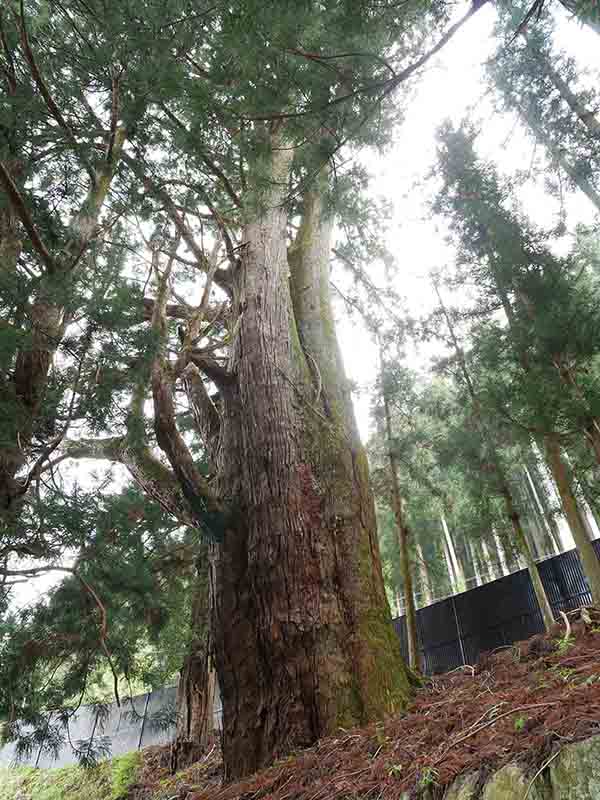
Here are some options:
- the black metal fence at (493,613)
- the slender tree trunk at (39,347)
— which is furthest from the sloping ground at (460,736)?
the black metal fence at (493,613)

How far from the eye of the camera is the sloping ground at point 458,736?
49.2 inches

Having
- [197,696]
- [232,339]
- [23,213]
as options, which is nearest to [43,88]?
[23,213]

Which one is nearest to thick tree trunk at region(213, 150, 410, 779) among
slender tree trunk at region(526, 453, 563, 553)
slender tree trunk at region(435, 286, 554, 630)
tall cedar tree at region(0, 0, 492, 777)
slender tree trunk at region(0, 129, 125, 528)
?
tall cedar tree at region(0, 0, 492, 777)

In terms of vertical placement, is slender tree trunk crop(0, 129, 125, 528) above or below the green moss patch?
above

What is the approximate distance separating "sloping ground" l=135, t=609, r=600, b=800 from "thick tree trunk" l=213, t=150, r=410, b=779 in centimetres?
20

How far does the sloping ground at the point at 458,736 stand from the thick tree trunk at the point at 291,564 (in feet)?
0.67

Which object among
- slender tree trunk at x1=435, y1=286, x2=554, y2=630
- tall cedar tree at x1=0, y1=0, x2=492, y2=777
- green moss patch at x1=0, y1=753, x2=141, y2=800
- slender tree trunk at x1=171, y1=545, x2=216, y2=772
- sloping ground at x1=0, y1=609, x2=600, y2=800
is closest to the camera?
sloping ground at x1=0, y1=609, x2=600, y2=800

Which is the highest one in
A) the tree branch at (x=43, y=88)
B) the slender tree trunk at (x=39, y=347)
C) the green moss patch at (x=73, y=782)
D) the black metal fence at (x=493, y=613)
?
the tree branch at (x=43, y=88)

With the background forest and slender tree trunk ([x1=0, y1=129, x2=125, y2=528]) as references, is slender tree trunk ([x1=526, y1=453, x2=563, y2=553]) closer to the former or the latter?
the background forest

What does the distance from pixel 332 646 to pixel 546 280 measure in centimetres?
321

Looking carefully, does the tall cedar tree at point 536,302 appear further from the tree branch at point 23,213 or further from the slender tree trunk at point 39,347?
the tree branch at point 23,213

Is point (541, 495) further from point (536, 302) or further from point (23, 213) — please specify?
point (23, 213)

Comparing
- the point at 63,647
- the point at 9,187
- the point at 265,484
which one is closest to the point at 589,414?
the point at 265,484

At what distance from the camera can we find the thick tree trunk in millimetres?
2490
